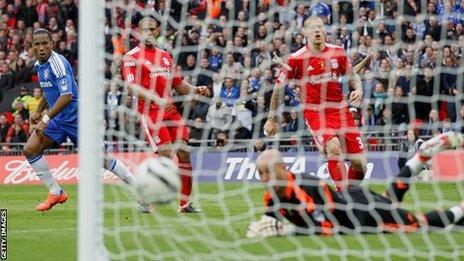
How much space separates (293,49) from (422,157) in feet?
22.9

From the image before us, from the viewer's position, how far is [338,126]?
12.6 metres

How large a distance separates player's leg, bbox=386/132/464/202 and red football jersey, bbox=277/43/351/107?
3.11m

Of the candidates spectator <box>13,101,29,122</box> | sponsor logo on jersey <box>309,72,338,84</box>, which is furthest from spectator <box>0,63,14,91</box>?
sponsor logo on jersey <box>309,72,338,84</box>

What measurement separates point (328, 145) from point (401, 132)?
4.86 meters

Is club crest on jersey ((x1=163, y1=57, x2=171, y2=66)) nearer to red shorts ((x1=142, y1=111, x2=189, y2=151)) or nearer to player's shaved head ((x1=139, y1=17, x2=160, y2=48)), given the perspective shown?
player's shaved head ((x1=139, y1=17, x2=160, y2=48))

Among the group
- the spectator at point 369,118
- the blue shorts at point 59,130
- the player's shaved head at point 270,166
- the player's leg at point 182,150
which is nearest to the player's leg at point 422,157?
the player's shaved head at point 270,166

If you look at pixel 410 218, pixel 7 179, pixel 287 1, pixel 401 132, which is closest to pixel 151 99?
pixel 287 1

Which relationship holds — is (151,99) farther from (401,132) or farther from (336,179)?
(401,132)

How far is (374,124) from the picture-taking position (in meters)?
15.7

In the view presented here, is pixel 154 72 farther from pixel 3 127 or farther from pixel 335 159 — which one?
pixel 3 127

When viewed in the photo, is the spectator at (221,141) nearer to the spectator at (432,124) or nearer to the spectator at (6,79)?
the spectator at (432,124)

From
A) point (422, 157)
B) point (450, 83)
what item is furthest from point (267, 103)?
point (422, 157)

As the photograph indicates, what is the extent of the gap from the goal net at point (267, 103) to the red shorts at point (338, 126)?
1.48 feet

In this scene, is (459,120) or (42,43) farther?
(459,120)
